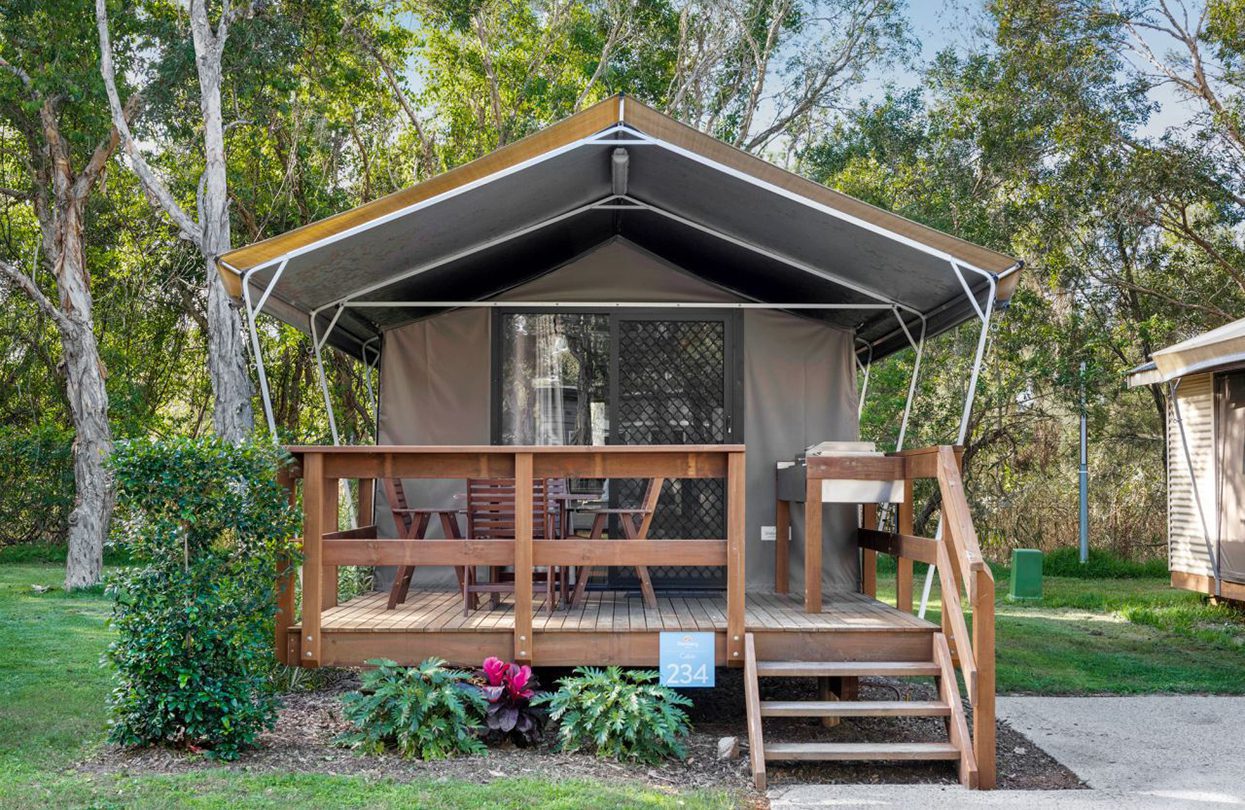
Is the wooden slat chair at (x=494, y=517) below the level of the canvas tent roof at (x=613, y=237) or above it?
below

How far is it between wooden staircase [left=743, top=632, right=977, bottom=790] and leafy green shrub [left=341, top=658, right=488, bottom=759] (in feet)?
3.89

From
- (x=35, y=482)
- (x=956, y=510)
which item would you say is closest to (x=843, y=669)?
(x=956, y=510)

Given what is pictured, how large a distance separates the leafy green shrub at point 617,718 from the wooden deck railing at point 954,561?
1.24 meters

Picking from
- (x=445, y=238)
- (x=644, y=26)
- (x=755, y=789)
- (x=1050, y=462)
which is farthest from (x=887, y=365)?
(x=755, y=789)

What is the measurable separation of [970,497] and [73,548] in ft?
38.3

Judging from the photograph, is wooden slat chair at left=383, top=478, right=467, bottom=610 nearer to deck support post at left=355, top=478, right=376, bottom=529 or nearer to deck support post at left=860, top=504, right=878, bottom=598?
deck support post at left=355, top=478, right=376, bottom=529

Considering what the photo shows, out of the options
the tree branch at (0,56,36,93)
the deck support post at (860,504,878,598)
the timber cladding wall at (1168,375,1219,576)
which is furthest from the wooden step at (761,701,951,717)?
the tree branch at (0,56,36,93)

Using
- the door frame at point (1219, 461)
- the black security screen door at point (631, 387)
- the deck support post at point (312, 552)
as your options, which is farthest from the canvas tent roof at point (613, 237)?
the door frame at point (1219, 461)

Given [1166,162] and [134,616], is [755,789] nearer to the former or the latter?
[134,616]

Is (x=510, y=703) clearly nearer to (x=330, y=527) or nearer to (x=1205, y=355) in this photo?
(x=330, y=527)

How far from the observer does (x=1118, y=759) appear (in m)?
5.15

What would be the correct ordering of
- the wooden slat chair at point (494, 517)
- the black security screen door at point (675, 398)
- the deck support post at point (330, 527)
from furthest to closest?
the black security screen door at point (675, 398) → the wooden slat chair at point (494, 517) → the deck support post at point (330, 527)

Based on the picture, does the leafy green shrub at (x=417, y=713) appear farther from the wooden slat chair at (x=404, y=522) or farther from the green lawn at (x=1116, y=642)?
the green lawn at (x=1116, y=642)

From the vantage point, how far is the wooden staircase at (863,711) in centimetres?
481
